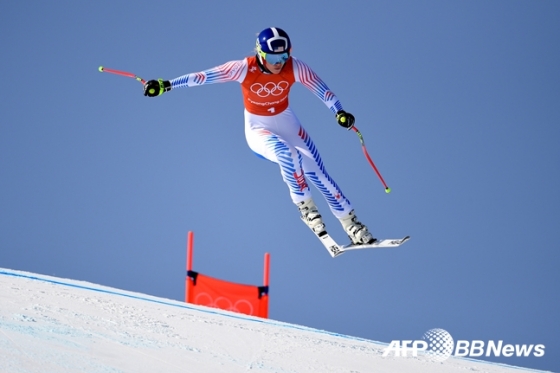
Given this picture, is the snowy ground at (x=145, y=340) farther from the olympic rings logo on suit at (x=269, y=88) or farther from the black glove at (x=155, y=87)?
the olympic rings logo on suit at (x=269, y=88)

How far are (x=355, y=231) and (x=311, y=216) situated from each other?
383mm

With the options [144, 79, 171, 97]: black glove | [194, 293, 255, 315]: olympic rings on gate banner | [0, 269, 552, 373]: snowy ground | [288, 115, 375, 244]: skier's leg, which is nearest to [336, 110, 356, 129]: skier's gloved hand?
[288, 115, 375, 244]: skier's leg

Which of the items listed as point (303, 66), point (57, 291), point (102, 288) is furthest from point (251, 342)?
point (303, 66)

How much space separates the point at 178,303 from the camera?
6559 millimetres

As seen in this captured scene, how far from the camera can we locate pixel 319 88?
6.47 meters

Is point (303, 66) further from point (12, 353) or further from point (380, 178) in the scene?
point (12, 353)

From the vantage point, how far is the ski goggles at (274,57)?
239 inches

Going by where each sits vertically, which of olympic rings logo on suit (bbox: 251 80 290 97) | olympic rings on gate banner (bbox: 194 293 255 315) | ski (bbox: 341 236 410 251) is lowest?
ski (bbox: 341 236 410 251)

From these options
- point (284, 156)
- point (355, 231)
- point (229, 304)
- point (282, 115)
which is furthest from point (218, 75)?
point (229, 304)

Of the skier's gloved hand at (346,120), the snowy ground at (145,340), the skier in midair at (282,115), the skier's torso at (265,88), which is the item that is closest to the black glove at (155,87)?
the skier in midair at (282,115)

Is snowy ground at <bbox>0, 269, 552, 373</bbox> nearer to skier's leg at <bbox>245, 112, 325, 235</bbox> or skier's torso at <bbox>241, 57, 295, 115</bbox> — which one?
skier's leg at <bbox>245, 112, 325, 235</bbox>

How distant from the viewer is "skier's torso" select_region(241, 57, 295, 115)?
6.24 m

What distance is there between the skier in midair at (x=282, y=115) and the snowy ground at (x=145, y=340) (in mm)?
944

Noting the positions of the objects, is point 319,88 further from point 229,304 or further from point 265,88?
point 229,304
